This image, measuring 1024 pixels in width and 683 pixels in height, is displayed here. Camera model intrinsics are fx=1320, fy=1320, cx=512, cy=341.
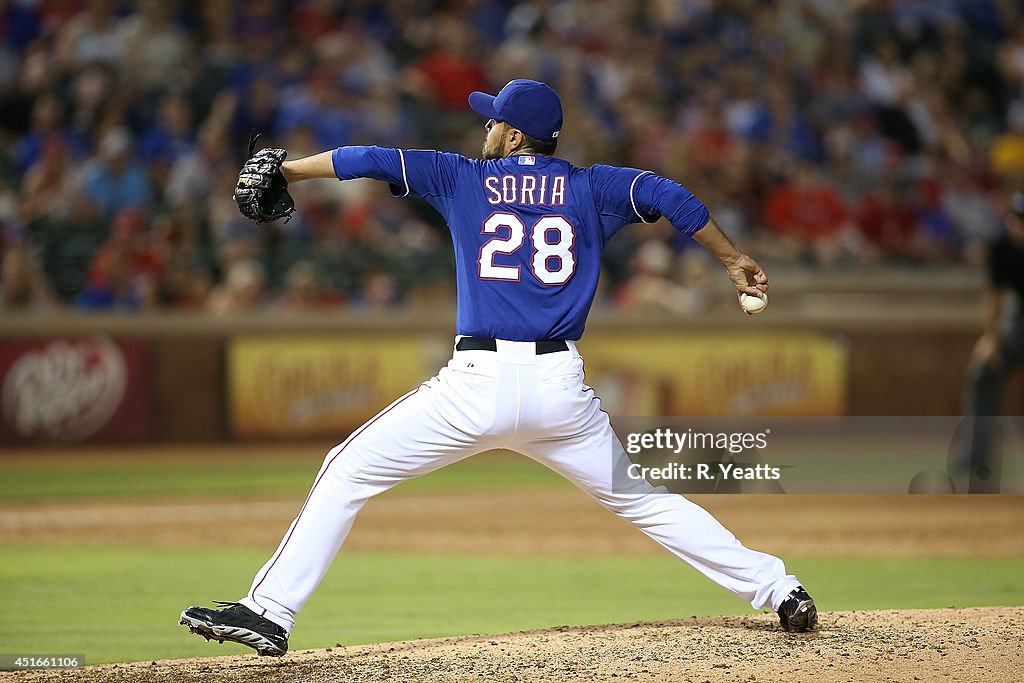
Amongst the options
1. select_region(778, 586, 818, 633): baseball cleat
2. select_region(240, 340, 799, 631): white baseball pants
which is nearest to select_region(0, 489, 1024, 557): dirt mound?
select_region(778, 586, 818, 633): baseball cleat

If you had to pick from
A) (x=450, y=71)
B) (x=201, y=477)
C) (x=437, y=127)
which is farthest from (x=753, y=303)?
(x=450, y=71)

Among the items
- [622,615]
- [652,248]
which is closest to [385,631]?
[622,615]

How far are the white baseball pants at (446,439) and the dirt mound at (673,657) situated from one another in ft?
1.28

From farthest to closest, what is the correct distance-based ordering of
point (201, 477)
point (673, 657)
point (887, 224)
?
point (887, 224) < point (201, 477) < point (673, 657)

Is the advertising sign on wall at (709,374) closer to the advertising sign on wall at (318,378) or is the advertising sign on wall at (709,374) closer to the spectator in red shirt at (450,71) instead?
the advertising sign on wall at (318,378)

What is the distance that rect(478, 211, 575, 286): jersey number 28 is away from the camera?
13.8 feet

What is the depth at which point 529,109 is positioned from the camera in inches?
169

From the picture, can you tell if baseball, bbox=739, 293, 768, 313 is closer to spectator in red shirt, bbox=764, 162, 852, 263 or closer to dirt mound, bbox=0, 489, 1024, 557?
dirt mound, bbox=0, 489, 1024, 557

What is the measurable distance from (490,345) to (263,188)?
885 mm

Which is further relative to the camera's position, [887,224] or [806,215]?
[887,224]

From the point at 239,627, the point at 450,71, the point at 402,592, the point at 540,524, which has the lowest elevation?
the point at 402,592

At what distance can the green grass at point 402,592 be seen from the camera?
5.43m

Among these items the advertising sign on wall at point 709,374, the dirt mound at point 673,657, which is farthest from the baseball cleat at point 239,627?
the advertising sign on wall at point 709,374

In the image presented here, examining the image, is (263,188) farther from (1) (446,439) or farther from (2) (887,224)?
(2) (887,224)
